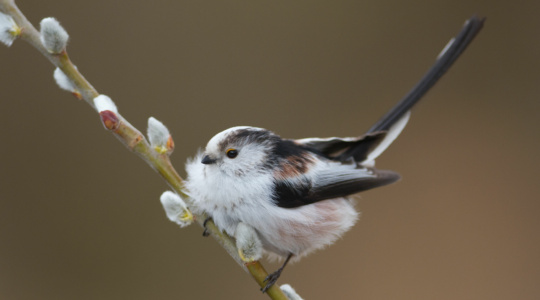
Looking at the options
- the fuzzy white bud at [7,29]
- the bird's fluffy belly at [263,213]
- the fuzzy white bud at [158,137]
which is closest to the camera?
the fuzzy white bud at [7,29]

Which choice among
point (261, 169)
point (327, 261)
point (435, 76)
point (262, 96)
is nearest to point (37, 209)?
point (262, 96)

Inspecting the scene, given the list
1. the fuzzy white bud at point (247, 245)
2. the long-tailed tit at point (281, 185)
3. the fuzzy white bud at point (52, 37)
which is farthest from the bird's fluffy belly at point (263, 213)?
the fuzzy white bud at point (52, 37)

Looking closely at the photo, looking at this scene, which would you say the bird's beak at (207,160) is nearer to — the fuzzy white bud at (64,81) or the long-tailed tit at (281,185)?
the long-tailed tit at (281,185)

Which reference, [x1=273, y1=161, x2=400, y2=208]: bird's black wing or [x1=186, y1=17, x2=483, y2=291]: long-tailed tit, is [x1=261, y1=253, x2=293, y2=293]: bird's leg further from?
[x1=273, y1=161, x2=400, y2=208]: bird's black wing

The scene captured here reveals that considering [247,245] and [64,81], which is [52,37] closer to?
[64,81]

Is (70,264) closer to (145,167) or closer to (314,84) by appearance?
(145,167)

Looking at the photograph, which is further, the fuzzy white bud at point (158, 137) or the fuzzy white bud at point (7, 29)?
the fuzzy white bud at point (158, 137)
